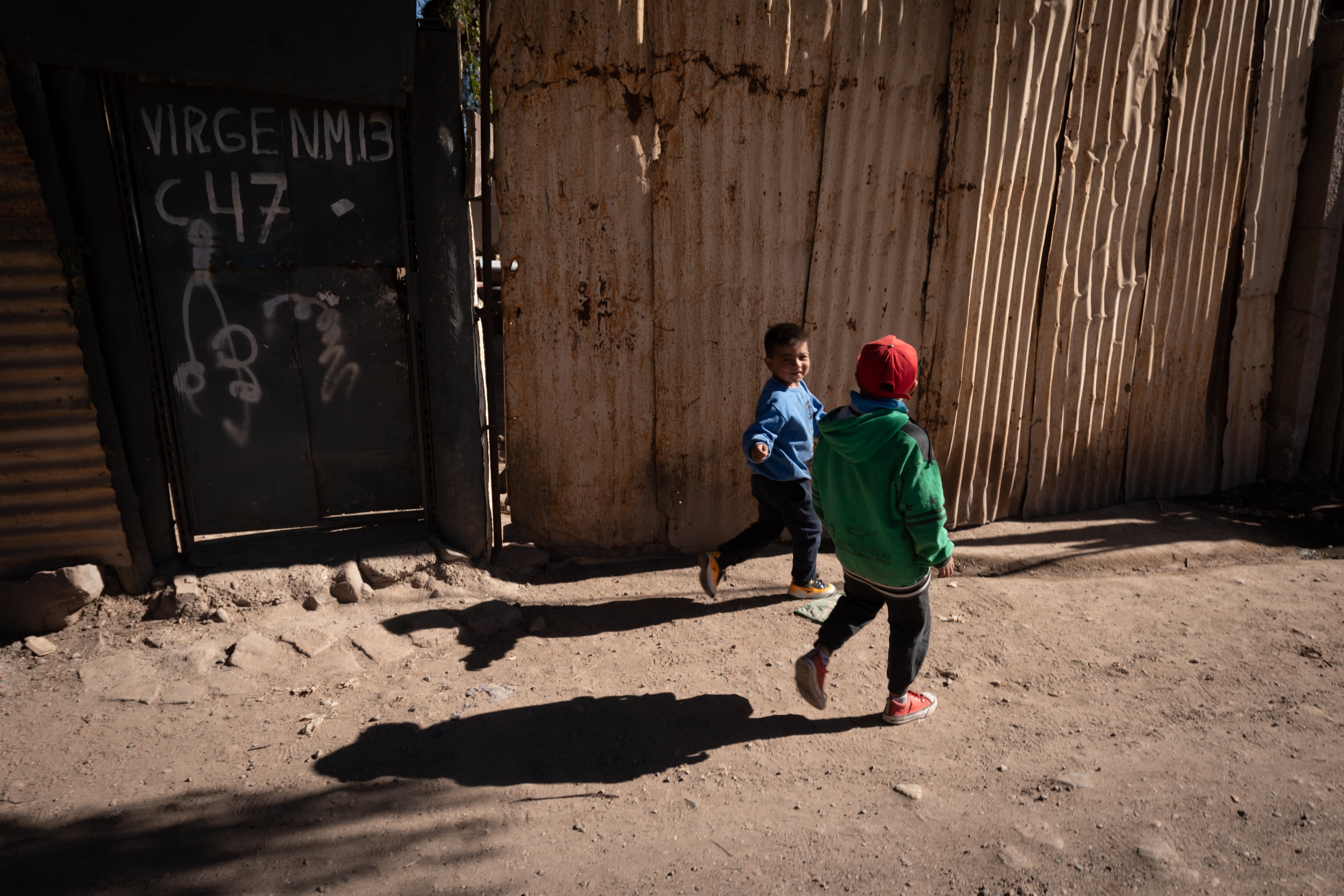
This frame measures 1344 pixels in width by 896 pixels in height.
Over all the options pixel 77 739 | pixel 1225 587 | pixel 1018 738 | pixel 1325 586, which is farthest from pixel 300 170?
pixel 1325 586

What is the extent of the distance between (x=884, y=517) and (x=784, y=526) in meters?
1.42

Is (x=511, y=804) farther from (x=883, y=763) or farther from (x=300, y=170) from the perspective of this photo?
(x=300, y=170)

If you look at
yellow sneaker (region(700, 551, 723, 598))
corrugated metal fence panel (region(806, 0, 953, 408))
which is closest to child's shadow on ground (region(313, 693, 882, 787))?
yellow sneaker (region(700, 551, 723, 598))

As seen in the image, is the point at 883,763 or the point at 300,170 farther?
the point at 300,170

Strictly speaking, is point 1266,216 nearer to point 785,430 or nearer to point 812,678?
point 785,430

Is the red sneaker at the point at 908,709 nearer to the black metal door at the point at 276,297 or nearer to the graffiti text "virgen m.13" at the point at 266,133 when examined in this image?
the black metal door at the point at 276,297

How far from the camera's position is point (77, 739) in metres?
3.11

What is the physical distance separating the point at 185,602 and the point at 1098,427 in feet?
17.0

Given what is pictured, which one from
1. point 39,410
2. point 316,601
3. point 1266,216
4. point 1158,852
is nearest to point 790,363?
point 1158,852

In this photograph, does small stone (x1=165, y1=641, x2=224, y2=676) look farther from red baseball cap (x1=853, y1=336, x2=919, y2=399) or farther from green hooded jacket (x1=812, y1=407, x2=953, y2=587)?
red baseball cap (x1=853, y1=336, x2=919, y2=399)

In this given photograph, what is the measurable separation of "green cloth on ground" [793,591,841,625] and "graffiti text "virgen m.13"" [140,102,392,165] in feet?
9.72

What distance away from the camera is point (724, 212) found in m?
4.20

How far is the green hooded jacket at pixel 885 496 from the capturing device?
2.73 meters

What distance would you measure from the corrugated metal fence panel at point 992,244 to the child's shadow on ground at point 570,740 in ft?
7.17
